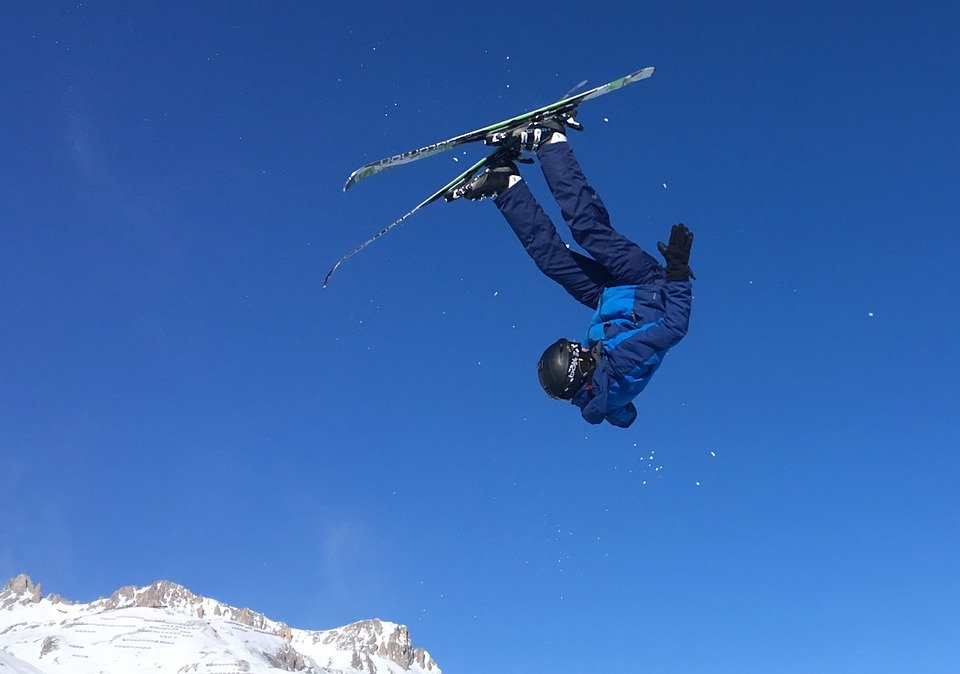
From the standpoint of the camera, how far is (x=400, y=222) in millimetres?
11414

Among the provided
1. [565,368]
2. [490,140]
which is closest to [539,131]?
[490,140]

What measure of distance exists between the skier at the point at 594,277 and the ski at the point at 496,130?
7.7 inches

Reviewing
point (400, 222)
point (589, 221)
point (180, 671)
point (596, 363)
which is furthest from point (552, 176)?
point (180, 671)

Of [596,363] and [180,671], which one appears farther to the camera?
[180,671]

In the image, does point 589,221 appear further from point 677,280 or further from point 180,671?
point 180,671

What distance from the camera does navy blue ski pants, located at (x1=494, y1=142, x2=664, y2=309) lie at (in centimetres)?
891

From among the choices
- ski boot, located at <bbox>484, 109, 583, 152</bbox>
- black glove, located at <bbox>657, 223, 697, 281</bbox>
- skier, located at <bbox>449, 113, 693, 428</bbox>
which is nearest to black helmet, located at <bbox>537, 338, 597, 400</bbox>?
skier, located at <bbox>449, 113, 693, 428</bbox>

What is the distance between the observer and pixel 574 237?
9.02 m

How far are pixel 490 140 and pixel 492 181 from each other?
19.1 inches

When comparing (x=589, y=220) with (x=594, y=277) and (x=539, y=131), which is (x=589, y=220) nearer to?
(x=594, y=277)

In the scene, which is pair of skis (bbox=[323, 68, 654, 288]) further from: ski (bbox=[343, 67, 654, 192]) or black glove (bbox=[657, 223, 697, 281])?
black glove (bbox=[657, 223, 697, 281])

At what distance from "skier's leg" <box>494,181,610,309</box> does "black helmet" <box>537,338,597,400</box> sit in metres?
0.68

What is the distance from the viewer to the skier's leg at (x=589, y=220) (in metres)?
8.88

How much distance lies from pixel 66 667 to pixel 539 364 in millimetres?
226249
